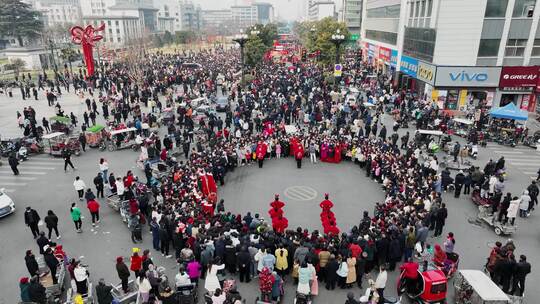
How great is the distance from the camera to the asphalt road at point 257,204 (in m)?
12.4

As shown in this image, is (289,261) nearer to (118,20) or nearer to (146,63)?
(146,63)

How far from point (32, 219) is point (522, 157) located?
80.7ft

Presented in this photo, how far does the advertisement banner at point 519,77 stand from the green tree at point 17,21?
72.7m

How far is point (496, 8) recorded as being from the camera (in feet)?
97.6

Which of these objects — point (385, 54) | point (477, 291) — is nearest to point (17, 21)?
point (385, 54)

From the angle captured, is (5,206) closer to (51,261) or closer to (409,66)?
(51,261)

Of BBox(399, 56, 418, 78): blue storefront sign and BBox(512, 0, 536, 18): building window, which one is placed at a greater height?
BBox(512, 0, 536, 18): building window

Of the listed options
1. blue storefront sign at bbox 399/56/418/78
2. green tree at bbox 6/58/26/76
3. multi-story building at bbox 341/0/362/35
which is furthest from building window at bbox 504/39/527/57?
multi-story building at bbox 341/0/362/35

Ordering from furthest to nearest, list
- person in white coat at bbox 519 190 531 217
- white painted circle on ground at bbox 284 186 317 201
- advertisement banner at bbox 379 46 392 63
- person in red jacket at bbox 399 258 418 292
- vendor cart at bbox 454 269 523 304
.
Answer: advertisement banner at bbox 379 46 392 63 → white painted circle on ground at bbox 284 186 317 201 → person in white coat at bbox 519 190 531 217 → person in red jacket at bbox 399 258 418 292 → vendor cart at bbox 454 269 523 304

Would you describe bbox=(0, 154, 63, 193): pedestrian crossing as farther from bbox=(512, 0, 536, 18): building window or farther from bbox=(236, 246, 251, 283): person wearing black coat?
bbox=(512, 0, 536, 18): building window

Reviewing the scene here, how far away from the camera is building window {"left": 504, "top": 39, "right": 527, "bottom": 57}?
30469 mm

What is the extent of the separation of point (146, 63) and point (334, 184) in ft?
140

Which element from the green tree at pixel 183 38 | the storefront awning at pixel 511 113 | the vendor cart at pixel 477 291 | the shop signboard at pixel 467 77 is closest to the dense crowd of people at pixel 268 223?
the vendor cart at pixel 477 291

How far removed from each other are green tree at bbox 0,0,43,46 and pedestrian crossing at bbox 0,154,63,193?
57942mm
